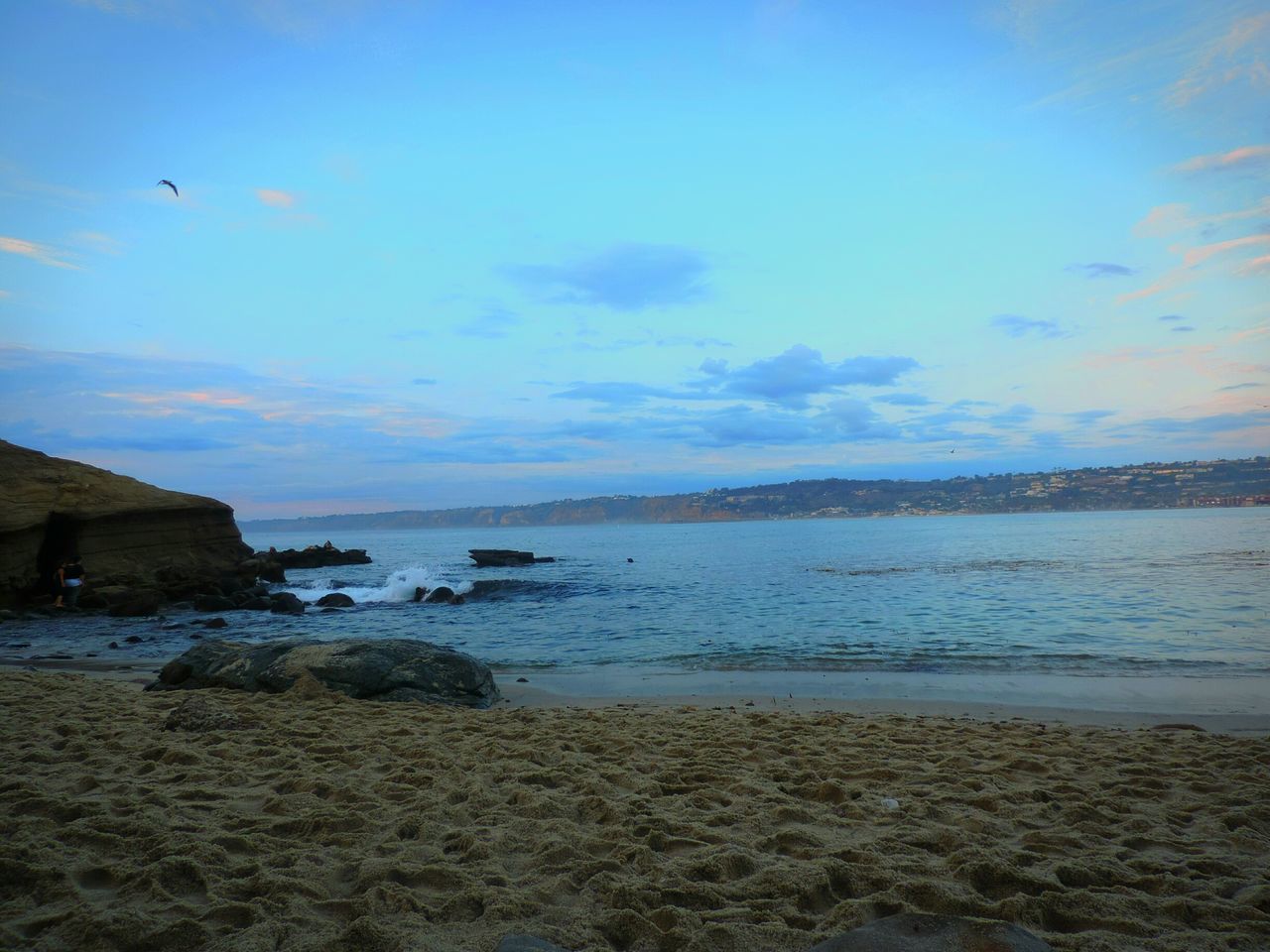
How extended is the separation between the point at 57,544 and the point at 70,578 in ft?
4.77

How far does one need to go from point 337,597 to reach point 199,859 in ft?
77.0

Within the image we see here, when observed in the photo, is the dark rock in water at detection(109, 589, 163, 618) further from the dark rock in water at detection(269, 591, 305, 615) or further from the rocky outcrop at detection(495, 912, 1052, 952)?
the rocky outcrop at detection(495, 912, 1052, 952)

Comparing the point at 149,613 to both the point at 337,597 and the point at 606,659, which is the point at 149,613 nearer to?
the point at 337,597

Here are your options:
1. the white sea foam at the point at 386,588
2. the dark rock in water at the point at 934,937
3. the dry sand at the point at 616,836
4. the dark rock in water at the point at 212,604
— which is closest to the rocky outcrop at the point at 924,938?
the dark rock in water at the point at 934,937

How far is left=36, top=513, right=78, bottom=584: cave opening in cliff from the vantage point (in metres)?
24.8

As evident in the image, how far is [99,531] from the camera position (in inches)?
1013

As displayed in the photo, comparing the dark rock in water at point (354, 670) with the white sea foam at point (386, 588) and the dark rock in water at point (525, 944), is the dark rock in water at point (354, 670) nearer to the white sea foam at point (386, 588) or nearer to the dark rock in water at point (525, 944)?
the dark rock in water at point (525, 944)

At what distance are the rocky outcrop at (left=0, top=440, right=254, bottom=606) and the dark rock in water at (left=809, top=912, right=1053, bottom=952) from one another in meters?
28.8

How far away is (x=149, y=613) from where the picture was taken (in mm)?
22172

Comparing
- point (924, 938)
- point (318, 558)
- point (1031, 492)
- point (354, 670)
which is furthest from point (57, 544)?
point (1031, 492)

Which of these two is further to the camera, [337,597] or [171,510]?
[171,510]

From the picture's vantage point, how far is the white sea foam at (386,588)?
93.9 feet

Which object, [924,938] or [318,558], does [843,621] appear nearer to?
[924,938]

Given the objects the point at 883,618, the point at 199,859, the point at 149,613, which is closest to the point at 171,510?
the point at 149,613
